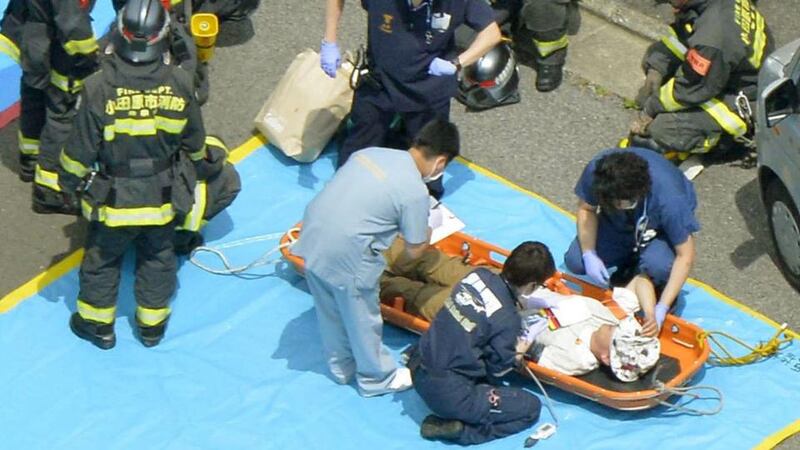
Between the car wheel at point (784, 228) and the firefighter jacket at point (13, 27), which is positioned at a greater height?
the firefighter jacket at point (13, 27)

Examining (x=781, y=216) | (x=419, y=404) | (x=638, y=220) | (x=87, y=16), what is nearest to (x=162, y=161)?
(x=87, y=16)

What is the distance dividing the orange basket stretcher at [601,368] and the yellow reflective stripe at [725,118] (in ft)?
5.17

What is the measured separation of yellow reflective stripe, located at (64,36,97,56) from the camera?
826cm

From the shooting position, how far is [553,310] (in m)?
7.68

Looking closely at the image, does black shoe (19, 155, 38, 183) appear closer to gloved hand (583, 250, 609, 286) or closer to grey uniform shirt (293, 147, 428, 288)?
grey uniform shirt (293, 147, 428, 288)

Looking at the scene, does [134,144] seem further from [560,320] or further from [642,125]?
[642,125]

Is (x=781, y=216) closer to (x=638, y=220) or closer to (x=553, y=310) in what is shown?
(x=638, y=220)

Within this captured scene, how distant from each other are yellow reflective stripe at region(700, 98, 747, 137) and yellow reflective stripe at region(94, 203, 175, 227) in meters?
3.37

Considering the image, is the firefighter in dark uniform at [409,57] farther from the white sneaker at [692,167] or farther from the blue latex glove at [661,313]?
the blue latex glove at [661,313]

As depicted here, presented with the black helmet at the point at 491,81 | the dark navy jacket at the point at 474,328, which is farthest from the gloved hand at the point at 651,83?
the dark navy jacket at the point at 474,328

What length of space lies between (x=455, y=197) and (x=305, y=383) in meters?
Answer: 1.77

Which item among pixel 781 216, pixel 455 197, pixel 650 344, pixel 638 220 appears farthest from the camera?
pixel 455 197

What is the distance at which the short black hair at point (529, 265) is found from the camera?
6984 millimetres

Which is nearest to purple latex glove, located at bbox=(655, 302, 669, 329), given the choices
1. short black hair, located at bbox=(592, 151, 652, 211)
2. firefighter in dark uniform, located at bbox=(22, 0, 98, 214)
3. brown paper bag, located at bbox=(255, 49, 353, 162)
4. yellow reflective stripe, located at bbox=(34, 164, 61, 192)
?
short black hair, located at bbox=(592, 151, 652, 211)
